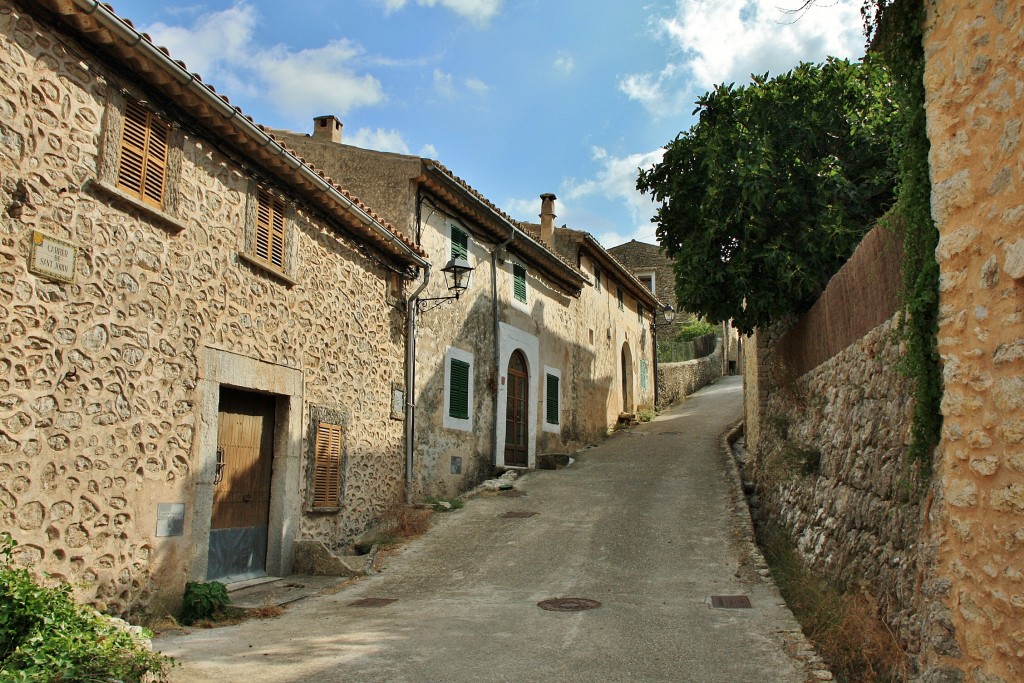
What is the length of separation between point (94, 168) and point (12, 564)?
3.08 meters

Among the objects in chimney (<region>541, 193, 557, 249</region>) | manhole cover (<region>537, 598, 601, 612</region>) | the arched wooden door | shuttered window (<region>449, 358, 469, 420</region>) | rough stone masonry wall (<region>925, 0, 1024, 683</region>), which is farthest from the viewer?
chimney (<region>541, 193, 557, 249</region>)

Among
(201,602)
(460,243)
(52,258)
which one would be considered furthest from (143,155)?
(460,243)

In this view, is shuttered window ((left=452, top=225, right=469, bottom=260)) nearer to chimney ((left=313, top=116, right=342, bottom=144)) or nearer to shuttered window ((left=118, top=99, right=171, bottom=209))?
chimney ((left=313, top=116, right=342, bottom=144))

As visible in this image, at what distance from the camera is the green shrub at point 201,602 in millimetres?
6633

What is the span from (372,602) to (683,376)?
78.1 feet

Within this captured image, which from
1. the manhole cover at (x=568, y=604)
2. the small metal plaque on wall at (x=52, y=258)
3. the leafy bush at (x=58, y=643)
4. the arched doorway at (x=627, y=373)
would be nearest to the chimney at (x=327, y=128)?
the small metal plaque on wall at (x=52, y=258)

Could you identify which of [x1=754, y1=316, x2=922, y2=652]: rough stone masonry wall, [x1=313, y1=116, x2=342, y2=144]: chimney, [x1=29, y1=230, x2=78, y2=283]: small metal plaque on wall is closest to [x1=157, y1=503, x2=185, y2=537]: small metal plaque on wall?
[x1=29, y1=230, x2=78, y2=283]: small metal plaque on wall

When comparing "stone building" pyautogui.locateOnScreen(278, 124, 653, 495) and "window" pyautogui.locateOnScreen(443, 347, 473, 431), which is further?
"window" pyautogui.locateOnScreen(443, 347, 473, 431)

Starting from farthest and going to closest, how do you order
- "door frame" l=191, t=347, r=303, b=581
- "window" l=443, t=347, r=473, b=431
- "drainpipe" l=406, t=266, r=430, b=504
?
Result: "window" l=443, t=347, r=473, b=431 < "drainpipe" l=406, t=266, r=430, b=504 < "door frame" l=191, t=347, r=303, b=581

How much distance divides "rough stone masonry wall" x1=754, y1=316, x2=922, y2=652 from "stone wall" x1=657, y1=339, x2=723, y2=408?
56.6 ft

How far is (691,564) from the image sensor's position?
27.8 feet

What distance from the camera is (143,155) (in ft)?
21.8

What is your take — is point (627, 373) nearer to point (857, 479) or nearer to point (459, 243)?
point (459, 243)

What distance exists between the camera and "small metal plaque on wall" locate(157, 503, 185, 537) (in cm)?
656
